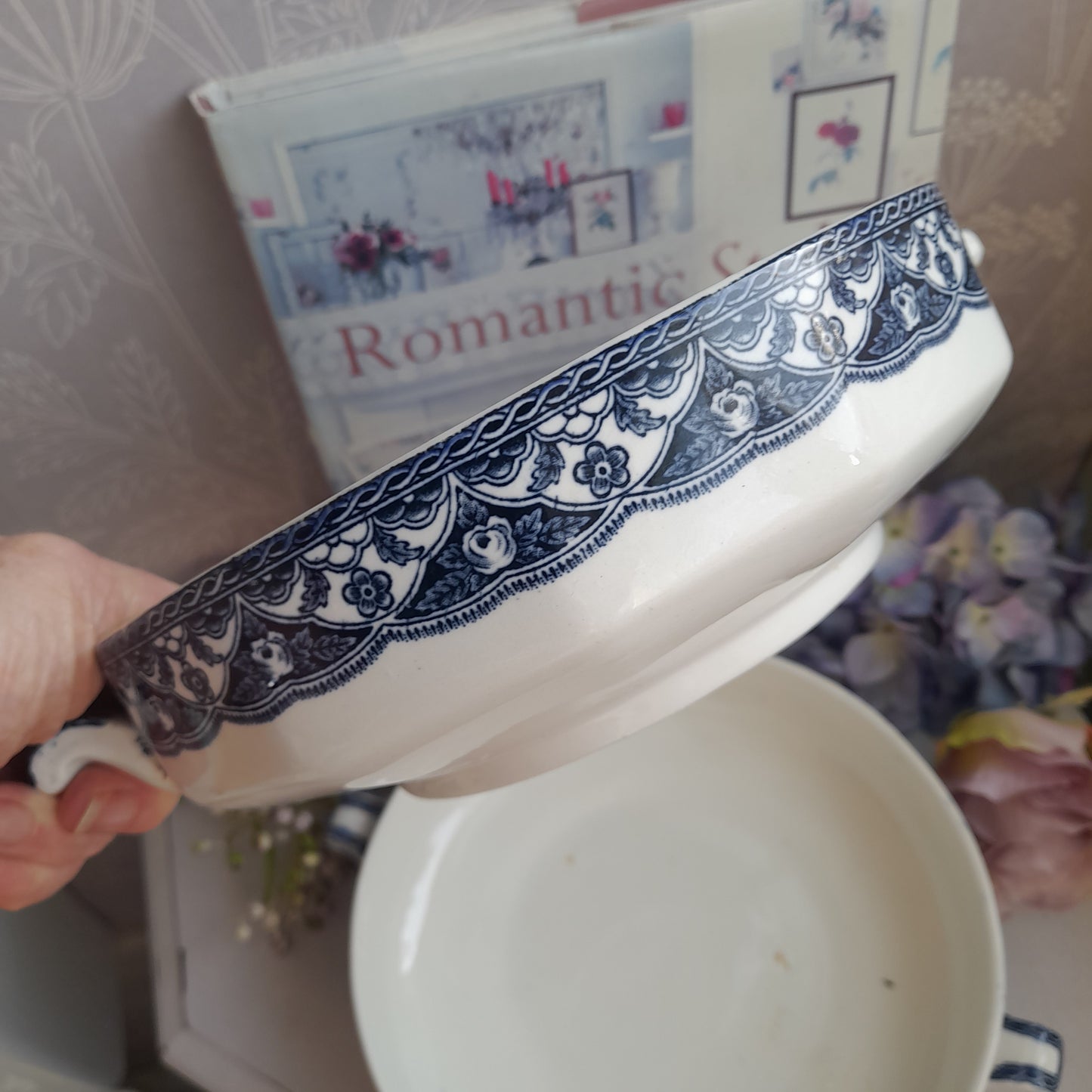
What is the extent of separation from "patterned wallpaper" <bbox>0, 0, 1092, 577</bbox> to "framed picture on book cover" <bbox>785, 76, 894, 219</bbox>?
49mm

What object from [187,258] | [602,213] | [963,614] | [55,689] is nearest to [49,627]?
[55,689]

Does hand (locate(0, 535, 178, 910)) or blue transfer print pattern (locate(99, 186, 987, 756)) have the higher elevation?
blue transfer print pattern (locate(99, 186, 987, 756))

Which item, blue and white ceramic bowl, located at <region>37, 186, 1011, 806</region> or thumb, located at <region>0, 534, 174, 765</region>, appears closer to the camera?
blue and white ceramic bowl, located at <region>37, 186, 1011, 806</region>

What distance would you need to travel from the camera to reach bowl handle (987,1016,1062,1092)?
301 mm

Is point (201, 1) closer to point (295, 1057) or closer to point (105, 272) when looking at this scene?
point (105, 272)

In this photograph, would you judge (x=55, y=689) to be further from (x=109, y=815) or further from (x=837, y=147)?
(x=837, y=147)

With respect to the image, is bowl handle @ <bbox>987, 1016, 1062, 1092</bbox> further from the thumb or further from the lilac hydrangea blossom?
the thumb

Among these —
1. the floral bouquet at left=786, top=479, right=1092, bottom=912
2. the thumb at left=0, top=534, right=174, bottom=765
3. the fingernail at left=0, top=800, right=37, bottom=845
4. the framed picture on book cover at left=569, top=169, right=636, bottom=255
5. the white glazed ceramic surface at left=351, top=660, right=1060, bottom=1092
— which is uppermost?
the framed picture on book cover at left=569, top=169, right=636, bottom=255

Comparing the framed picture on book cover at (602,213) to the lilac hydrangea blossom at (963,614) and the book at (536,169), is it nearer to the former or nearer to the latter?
the book at (536,169)

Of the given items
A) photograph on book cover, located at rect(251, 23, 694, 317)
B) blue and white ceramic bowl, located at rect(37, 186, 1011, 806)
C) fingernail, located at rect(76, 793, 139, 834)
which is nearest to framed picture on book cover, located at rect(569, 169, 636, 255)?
photograph on book cover, located at rect(251, 23, 694, 317)

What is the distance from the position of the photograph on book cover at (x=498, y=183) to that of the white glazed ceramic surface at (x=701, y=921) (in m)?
0.23

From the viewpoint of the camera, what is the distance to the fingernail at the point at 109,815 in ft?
1.15

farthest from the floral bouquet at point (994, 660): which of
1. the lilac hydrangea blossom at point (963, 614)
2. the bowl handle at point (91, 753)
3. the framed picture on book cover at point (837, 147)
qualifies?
the bowl handle at point (91, 753)

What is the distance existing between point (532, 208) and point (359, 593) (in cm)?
21
